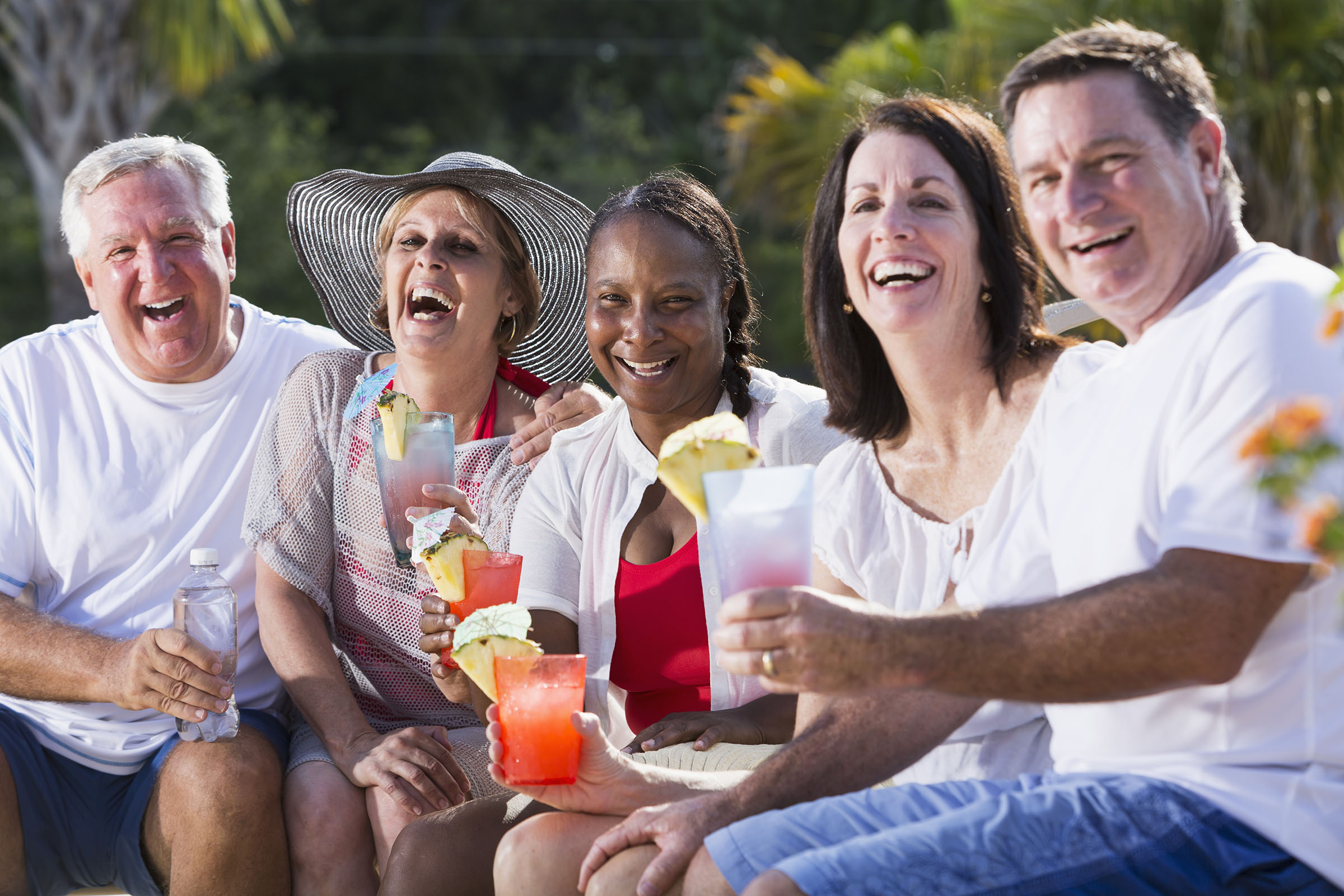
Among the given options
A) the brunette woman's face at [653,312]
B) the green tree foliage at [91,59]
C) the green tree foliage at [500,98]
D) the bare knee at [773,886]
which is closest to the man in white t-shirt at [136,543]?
the brunette woman's face at [653,312]

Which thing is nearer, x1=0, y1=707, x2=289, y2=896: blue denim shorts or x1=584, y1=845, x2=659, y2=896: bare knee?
x1=584, y1=845, x2=659, y2=896: bare knee

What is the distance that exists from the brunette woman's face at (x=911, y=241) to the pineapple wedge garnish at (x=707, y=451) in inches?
27.3

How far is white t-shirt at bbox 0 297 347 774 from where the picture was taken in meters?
3.83

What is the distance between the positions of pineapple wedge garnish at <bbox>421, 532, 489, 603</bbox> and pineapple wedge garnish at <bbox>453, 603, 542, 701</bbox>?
0.36m

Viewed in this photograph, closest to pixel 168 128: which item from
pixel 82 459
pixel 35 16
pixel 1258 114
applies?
pixel 35 16

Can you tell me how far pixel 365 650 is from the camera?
382cm

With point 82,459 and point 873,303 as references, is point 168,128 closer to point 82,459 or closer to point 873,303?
point 82,459

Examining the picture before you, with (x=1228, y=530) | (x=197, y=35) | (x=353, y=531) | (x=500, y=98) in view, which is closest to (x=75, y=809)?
→ (x=353, y=531)

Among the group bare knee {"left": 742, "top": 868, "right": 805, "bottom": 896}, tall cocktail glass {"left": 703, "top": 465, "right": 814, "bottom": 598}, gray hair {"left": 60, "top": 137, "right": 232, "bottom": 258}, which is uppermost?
gray hair {"left": 60, "top": 137, "right": 232, "bottom": 258}

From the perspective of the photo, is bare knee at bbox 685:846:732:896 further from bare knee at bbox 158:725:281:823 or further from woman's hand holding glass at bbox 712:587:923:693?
bare knee at bbox 158:725:281:823

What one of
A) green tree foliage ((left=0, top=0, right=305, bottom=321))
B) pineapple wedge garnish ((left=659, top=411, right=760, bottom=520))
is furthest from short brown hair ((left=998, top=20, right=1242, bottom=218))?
green tree foliage ((left=0, top=0, right=305, bottom=321))

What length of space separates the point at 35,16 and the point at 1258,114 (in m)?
11.2

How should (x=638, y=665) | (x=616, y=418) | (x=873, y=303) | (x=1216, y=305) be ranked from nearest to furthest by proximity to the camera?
1. (x=1216, y=305)
2. (x=873, y=303)
3. (x=638, y=665)
4. (x=616, y=418)

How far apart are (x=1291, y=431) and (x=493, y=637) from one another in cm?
175
